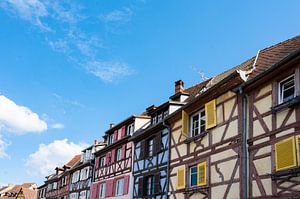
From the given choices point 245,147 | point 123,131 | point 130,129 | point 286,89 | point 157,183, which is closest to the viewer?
point 286,89

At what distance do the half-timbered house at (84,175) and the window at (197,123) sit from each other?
1651 centimetres

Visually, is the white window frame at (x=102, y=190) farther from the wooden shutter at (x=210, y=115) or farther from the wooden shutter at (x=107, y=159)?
the wooden shutter at (x=210, y=115)

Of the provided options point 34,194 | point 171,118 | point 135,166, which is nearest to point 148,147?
point 135,166

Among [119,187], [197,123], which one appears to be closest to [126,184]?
[119,187]

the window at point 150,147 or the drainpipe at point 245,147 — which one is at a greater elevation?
the window at point 150,147

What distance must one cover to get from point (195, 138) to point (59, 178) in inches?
1146

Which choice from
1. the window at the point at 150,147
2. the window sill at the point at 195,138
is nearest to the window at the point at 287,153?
the window sill at the point at 195,138

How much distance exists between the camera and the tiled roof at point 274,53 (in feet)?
46.0

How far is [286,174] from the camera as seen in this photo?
11016mm

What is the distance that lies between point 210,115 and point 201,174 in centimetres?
236

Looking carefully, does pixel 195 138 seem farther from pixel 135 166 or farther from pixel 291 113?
pixel 135 166

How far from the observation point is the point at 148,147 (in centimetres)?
2253

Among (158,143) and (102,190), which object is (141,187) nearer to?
(158,143)

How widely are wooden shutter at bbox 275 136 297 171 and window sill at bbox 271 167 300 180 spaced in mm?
134
